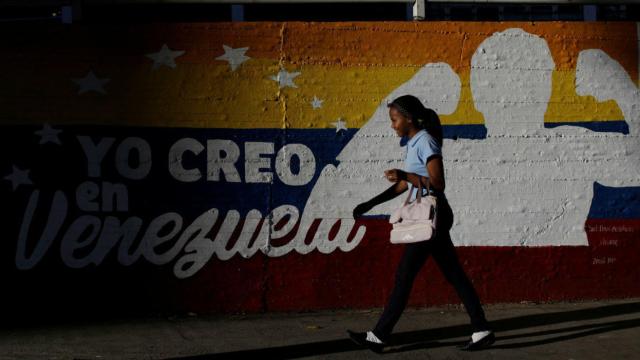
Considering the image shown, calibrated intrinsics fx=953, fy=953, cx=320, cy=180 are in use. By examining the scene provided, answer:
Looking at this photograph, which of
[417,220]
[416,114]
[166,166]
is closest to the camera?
[417,220]

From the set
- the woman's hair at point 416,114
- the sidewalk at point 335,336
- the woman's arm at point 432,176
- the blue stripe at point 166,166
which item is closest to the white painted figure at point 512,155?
the blue stripe at point 166,166

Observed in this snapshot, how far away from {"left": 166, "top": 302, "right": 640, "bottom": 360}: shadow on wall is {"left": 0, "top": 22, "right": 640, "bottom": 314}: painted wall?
559 millimetres

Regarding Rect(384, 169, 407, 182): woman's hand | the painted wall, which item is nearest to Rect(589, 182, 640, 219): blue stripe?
the painted wall

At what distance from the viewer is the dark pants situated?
6797 millimetres

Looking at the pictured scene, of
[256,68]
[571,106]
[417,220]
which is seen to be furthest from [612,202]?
[256,68]

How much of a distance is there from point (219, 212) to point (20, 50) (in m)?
2.24

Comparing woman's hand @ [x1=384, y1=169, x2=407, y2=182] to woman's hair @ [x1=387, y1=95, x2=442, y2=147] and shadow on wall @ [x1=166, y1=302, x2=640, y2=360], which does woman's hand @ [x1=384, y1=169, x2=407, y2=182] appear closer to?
woman's hair @ [x1=387, y1=95, x2=442, y2=147]

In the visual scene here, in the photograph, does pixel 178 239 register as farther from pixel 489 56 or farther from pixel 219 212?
pixel 489 56

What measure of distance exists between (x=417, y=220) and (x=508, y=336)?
1.46 m

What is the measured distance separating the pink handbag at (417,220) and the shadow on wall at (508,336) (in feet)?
2.91

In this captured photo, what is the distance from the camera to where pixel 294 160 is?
8.63m

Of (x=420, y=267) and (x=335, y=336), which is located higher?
(x=420, y=267)

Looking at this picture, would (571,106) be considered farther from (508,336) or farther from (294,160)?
(294,160)

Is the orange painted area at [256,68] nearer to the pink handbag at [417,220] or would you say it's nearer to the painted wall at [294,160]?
the painted wall at [294,160]
